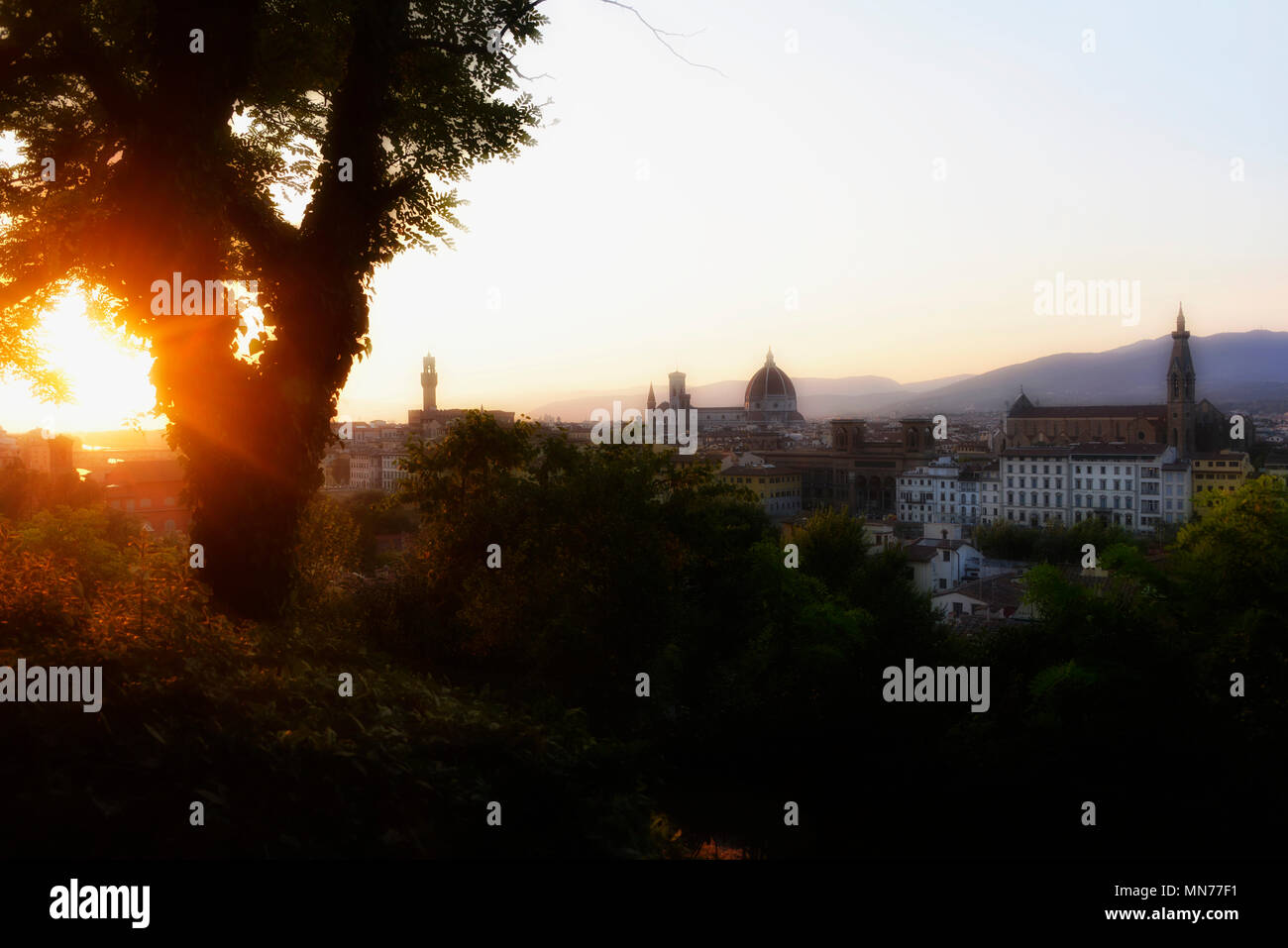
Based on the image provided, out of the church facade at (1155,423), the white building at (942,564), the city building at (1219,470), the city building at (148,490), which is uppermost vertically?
the church facade at (1155,423)

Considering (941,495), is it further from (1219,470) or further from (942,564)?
(942,564)

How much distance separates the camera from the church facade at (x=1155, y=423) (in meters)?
101

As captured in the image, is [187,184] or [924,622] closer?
[187,184]

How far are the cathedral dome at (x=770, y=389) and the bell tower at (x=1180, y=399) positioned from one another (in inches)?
3667

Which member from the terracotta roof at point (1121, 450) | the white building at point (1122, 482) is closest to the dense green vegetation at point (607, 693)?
the white building at point (1122, 482)

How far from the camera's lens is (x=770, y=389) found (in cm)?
19388

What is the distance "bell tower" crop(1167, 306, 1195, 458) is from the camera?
331 feet

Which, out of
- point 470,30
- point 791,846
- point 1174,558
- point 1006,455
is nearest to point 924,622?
point 1174,558

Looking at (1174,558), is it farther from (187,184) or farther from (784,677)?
(187,184)

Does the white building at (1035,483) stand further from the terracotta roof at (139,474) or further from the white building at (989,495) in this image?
the terracotta roof at (139,474)

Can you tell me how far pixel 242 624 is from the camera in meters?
6.05

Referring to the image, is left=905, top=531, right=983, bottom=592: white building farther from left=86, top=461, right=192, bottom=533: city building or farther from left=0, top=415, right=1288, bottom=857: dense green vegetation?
left=86, top=461, right=192, bottom=533: city building

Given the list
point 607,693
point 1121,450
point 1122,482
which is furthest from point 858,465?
point 607,693
